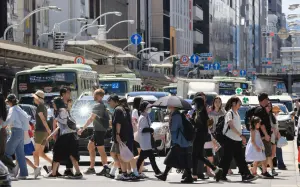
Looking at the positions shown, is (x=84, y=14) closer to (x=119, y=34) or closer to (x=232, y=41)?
(x=119, y=34)

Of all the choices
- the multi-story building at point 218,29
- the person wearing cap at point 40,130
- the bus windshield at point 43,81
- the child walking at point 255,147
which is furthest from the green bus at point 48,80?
the multi-story building at point 218,29

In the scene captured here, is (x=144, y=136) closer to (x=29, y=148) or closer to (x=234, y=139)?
(x=234, y=139)

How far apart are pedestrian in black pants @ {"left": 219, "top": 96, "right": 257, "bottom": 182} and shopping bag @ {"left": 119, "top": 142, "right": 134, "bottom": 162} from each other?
175 centimetres

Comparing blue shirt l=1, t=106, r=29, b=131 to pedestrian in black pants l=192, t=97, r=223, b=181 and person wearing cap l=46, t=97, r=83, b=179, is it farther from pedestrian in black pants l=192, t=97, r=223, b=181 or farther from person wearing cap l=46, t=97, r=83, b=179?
pedestrian in black pants l=192, t=97, r=223, b=181

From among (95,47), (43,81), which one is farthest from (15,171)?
(95,47)

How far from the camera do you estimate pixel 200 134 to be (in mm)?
19078

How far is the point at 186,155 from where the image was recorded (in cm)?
1884

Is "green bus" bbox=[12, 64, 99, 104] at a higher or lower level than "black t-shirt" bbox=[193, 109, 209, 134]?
higher

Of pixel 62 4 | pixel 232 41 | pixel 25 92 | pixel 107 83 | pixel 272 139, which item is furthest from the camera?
pixel 232 41

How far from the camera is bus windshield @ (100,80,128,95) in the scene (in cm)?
4991

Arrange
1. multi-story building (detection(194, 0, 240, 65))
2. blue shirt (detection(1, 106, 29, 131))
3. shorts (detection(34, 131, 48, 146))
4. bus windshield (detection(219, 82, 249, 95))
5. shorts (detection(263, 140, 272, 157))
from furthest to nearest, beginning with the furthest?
multi-story building (detection(194, 0, 240, 65)) → bus windshield (detection(219, 82, 249, 95)) → shorts (detection(34, 131, 48, 146)) → shorts (detection(263, 140, 272, 157)) → blue shirt (detection(1, 106, 29, 131))

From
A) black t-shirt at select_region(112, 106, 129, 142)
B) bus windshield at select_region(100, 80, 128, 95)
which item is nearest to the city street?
black t-shirt at select_region(112, 106, 129, 142)

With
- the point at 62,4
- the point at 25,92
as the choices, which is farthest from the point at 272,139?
the point at 62,4

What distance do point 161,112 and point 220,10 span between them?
152880 mm
